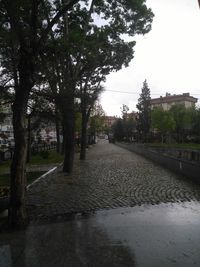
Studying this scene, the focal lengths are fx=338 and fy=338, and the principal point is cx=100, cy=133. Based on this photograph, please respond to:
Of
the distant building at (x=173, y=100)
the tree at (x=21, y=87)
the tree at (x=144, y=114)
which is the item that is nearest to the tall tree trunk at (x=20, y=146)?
the tree at (x=21, y=87)

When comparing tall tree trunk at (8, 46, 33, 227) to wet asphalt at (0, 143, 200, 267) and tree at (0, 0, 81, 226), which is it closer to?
tree at (0, 0, 81, 226)

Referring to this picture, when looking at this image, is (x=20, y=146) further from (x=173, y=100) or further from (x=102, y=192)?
(x=173, y=100)

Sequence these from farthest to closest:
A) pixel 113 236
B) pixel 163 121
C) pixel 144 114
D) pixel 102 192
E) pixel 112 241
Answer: pixel 144 114
pixel 163 121
pixel 102 192
pixel 113 236
pixel 112 241

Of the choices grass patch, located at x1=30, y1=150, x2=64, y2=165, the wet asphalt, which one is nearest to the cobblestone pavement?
the wet asphalt

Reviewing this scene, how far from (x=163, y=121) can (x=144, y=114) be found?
9.30 meters

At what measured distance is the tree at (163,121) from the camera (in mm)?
71062

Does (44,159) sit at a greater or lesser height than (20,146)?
lesser

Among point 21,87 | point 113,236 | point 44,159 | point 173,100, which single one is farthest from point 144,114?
point 113,236

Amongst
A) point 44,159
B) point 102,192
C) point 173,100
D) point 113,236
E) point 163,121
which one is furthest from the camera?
point 173,100

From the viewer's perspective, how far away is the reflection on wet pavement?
17.7 ft

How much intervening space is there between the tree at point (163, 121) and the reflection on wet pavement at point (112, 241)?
63736 millimetres

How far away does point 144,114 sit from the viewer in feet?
262

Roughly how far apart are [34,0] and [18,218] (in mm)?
4959

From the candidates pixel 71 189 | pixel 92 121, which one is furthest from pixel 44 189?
pixel 92 121
